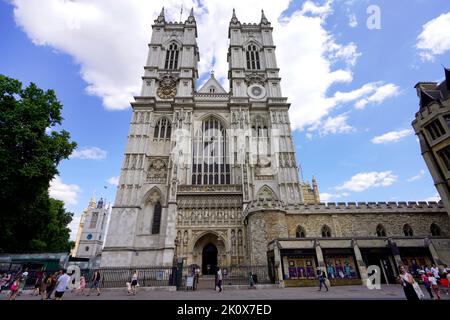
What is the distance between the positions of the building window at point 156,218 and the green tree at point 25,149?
387 inches

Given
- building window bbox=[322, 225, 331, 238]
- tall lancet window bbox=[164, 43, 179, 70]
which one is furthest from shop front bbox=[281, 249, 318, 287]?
tall lancet window bbox=[164, 43, 179, 70]

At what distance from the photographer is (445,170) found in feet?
56.0

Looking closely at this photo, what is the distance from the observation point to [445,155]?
56.2 ft

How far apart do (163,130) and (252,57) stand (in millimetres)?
18237

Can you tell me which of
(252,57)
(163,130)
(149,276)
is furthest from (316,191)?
(149,276)

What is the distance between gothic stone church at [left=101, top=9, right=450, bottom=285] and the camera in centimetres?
1515

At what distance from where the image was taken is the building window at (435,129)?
1738cm

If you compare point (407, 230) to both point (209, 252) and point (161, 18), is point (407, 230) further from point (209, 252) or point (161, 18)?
point (161, 18)

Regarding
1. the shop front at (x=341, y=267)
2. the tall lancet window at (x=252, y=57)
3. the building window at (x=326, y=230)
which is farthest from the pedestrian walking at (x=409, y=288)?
the tall lancet window at (x=252, y=57)

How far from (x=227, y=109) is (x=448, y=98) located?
20.7m

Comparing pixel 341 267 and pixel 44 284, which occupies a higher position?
pixel 341 267

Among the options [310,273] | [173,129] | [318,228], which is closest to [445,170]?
[318,228]

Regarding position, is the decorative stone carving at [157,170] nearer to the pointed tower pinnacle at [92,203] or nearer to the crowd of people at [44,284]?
the crowd of people at [44,284]
